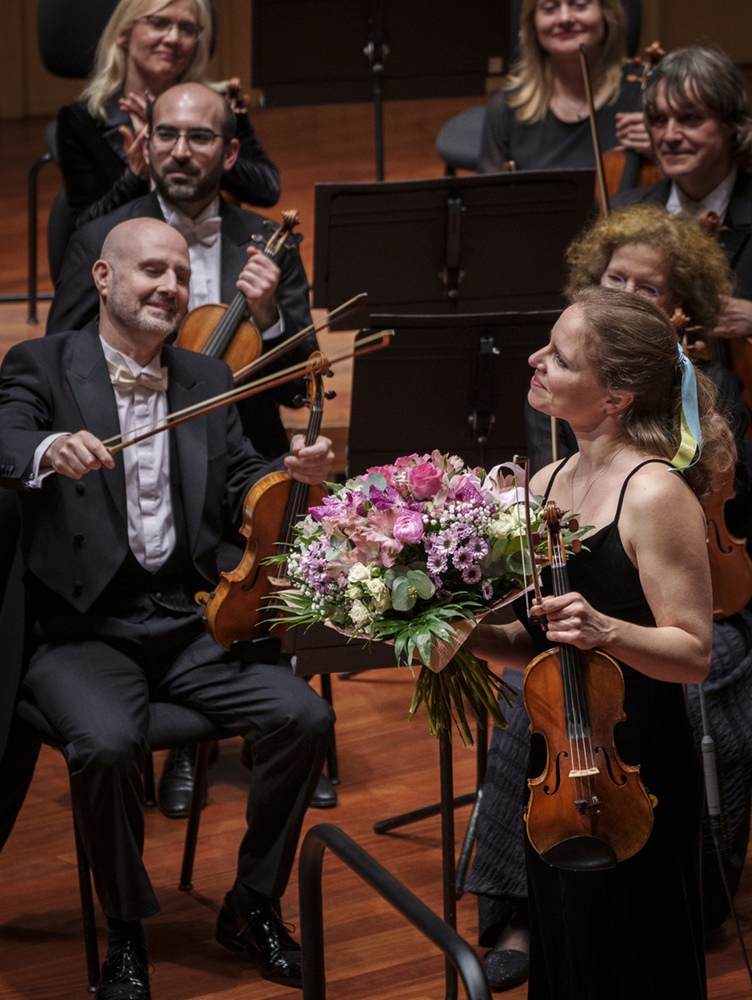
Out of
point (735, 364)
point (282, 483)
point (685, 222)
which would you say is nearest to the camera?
point (282, 483)

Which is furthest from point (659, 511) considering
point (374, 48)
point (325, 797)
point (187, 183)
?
point (374, 48)

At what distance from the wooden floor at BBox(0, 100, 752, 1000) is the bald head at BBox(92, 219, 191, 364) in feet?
3.56

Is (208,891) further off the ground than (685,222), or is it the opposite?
(685,222)

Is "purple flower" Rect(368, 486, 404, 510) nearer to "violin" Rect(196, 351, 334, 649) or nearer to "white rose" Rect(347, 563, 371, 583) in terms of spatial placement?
"white rose" Rect(347, 563, 371, 583)

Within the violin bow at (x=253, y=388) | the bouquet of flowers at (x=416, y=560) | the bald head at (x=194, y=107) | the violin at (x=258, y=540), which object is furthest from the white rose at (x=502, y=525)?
the bald head at (x=194, y=107)

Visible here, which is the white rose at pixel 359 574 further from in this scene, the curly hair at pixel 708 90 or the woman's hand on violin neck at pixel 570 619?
the curly hair at pixel 708 90

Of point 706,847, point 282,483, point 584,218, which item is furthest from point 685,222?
point 706,847

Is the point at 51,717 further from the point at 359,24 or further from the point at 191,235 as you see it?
the point at 359,24

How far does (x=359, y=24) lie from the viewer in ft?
13.7

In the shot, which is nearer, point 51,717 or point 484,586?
point 484,586

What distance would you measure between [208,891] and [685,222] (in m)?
1.70

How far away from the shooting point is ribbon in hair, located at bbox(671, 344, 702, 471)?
1829 millimetres

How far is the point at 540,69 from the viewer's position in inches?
158

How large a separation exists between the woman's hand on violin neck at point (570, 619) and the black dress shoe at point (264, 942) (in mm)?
1076
